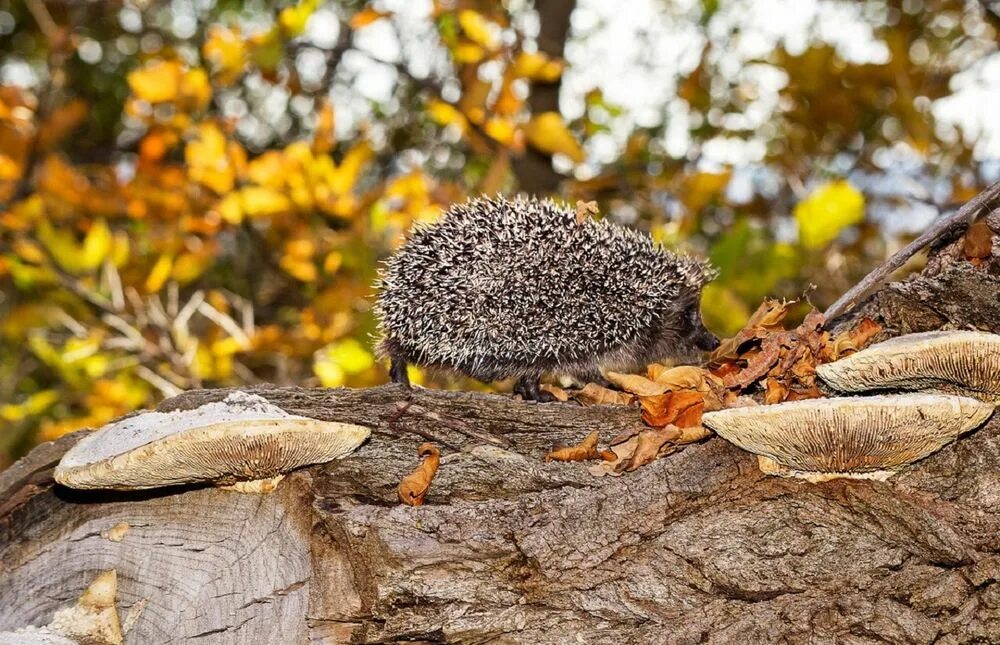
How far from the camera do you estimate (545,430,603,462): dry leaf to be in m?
3.19

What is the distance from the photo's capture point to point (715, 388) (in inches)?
135

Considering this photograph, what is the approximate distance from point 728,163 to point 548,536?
429 cm

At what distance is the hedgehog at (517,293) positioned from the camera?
167 inches

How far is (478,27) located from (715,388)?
3692 mm

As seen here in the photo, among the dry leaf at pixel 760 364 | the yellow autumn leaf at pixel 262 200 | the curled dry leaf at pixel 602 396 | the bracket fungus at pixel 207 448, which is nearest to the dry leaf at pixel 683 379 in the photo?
the dry leaf at pixel 760 364

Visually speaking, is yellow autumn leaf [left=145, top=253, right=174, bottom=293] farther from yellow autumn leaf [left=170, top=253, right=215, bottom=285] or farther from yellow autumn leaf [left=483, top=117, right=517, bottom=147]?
yellow autumn leaf [left=483, top=117, right=517, bottom=147]

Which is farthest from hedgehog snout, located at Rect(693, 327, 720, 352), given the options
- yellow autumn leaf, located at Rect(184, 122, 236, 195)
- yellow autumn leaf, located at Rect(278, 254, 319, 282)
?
yellow autumn leaf, located at Rect(184, 122, 236, 195)

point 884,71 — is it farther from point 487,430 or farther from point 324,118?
point 487,430

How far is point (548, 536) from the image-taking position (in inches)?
115

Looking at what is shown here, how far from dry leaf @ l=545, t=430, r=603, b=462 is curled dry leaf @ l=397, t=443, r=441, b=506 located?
43cm

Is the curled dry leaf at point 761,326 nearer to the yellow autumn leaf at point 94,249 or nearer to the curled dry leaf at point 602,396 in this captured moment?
the curled dry leaf at point 602,396

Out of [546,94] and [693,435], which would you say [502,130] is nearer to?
[546,94]

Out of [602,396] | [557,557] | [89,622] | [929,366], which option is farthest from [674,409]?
[89,622]

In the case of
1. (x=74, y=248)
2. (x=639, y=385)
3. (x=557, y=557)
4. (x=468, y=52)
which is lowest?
(x=557, y=557)
